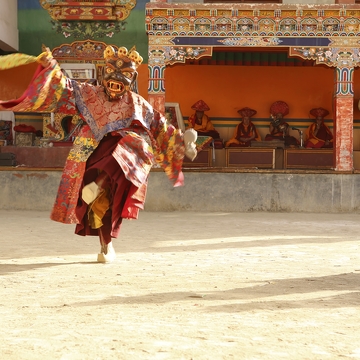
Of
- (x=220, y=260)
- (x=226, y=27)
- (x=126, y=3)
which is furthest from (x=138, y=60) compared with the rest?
(x=126, y=3)

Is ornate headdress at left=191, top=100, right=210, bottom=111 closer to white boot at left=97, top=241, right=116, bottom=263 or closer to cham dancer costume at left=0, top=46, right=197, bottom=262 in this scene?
cham dancer costume at left=0, top=46, right=197, bottom=262

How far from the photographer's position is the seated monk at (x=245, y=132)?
14039 mm

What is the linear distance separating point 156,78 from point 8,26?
334 centimetres

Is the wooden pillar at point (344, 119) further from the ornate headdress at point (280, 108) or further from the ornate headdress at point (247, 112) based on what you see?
the ornate headdress at point (247, 112)

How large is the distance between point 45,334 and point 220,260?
2.95 metres

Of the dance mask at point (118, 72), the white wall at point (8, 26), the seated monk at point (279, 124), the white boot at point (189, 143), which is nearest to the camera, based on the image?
the dance mask at point (118, 72)

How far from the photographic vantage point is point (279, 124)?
1440 centimetres

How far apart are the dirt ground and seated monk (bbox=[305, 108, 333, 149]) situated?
6.37 metres

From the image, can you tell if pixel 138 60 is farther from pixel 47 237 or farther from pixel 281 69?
pixel 281 69

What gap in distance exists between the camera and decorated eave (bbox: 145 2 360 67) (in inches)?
444

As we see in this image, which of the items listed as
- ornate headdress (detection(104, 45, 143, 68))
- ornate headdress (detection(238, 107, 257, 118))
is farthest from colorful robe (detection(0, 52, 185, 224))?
ornate headdress (detection(238, 107, 257, 118))

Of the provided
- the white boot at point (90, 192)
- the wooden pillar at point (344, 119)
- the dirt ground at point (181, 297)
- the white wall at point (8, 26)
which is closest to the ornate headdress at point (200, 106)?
the wooden pillar at point (344, 119)

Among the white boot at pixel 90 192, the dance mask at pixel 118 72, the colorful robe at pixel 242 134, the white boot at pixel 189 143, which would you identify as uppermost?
the dance mask at pixel 118 72

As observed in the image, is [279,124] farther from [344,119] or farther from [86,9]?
[86,9]
